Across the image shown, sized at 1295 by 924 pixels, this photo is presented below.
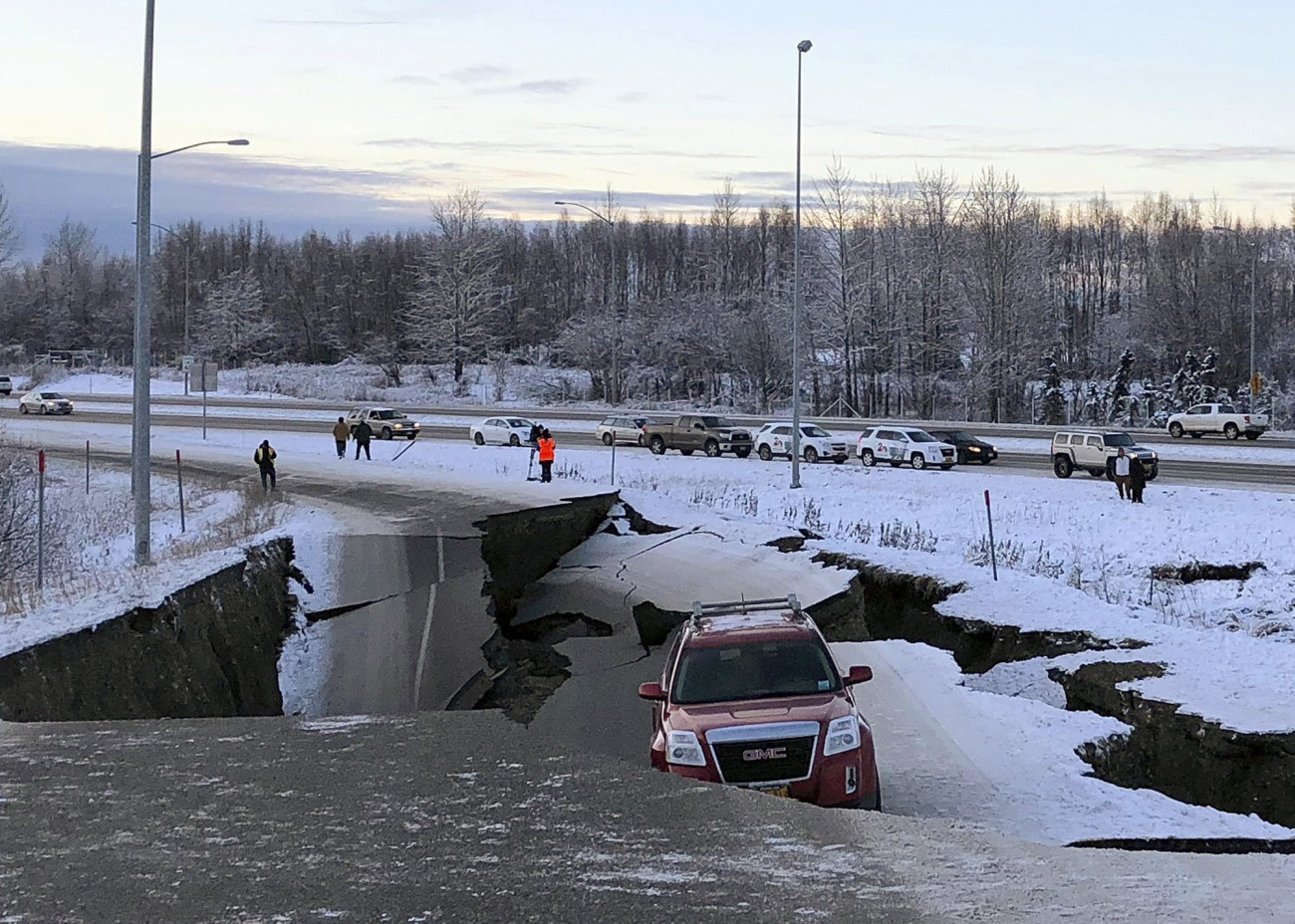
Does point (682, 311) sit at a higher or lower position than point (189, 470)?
higher

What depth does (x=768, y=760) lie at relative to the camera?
936cm

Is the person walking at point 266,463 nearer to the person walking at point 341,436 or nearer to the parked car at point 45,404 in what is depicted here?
the person walking at point 341,436

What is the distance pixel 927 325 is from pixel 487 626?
208 ft

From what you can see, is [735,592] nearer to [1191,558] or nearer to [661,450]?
[1191,558]

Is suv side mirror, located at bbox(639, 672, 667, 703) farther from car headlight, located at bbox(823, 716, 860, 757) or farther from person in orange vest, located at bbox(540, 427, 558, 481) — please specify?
person in orange vest, located at bbox(540, 427, 558, 481)

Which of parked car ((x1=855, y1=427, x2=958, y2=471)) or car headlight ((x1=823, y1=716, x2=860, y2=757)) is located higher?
parked car ((x1=855, y1=427, x2=958, y2=471))

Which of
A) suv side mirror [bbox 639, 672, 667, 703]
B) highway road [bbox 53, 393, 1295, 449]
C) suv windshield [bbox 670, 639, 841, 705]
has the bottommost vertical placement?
suv side mirror [bbox 639, 672, 667, 703]

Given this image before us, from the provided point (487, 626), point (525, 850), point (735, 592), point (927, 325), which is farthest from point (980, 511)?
point (927, 325)

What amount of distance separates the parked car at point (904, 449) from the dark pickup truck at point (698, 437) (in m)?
4.63

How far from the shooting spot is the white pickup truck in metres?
51.0

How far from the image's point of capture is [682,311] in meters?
88.2

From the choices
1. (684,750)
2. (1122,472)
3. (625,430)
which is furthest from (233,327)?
(684,750)

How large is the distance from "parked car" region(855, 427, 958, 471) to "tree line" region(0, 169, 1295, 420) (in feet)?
84.5

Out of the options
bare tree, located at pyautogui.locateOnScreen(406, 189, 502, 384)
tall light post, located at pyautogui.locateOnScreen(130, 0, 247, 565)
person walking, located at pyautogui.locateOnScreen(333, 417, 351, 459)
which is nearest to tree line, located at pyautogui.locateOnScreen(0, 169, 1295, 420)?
bare tree, located at pyautogui.locateOnScreen(406, 189, 502, 384)
